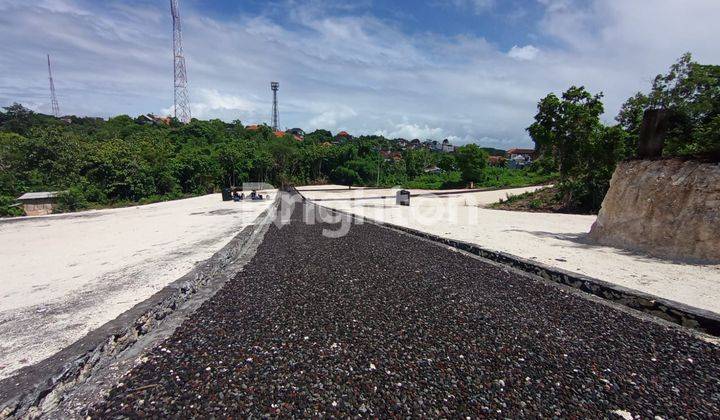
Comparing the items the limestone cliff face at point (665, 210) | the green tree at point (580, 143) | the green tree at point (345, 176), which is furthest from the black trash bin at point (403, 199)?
the green tree at point (345, 176)

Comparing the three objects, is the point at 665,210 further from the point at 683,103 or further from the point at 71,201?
the point at 71,201

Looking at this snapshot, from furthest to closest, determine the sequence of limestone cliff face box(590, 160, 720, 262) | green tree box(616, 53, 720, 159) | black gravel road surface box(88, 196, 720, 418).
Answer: green tree box(616, 53, 720, 159) < limestone cliff face box(590, 160, 720, 262) < black gravel road surface box(88, 196, 720, 418)

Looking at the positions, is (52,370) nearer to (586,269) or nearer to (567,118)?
(586,269)

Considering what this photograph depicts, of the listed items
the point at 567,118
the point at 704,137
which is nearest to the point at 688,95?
the point at 567,118

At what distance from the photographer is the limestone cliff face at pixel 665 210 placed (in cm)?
587

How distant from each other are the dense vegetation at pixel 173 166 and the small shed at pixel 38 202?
1.67 ft

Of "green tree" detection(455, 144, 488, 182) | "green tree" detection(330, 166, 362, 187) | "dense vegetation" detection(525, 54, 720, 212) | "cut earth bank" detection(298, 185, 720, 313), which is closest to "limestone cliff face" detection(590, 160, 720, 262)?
"cut earth bank" detection(298, 185, 720, 313)

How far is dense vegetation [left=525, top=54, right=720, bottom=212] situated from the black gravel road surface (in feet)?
39.3

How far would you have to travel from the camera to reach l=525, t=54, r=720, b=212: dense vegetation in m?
13.4

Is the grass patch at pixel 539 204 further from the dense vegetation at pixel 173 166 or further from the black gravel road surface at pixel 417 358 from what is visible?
the dense vegetation at pixel 173 166

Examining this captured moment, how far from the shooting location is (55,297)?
4754mm

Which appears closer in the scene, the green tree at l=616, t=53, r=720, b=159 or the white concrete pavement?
the white concrete pavement

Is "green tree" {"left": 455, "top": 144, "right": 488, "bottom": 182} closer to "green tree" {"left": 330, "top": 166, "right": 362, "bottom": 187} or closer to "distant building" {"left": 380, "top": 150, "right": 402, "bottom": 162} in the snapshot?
"green tree" {"left": 330, "top": 166, "right": 362, "bottom": 187}

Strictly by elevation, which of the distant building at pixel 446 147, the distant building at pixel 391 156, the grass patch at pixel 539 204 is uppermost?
the distant building at pixel 446 147
